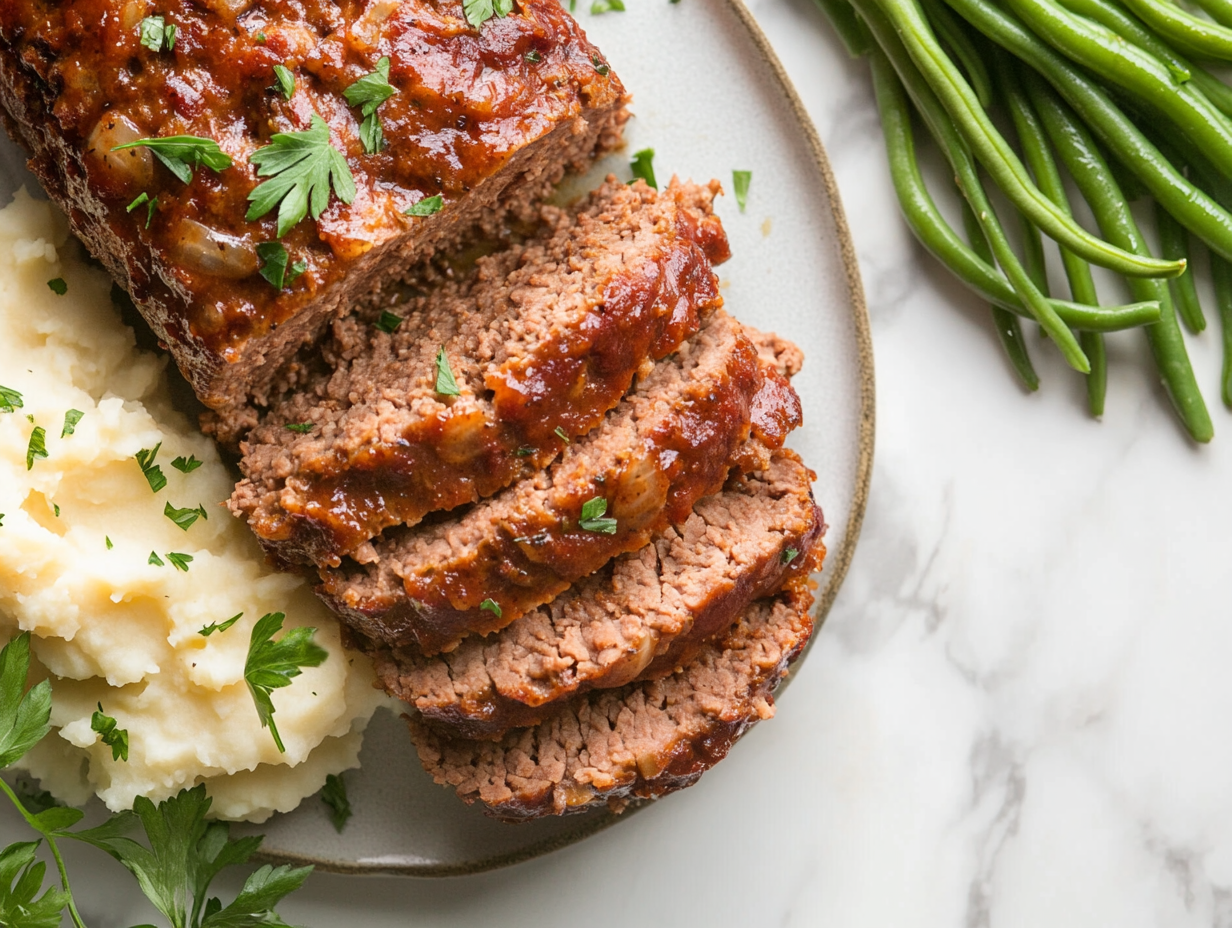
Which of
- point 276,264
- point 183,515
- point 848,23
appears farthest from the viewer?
point 848,23

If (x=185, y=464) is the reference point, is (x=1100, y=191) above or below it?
above

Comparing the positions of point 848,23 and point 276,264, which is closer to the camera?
point 276,264

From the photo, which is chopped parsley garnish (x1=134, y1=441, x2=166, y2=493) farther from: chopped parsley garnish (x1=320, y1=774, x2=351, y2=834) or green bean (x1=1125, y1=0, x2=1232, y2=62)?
green bean (x1=1125, y1=0, x2=1232, y2=62)

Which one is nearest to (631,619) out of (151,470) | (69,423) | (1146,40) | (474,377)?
(474,377)

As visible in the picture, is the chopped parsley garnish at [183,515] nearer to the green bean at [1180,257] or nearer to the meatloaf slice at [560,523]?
the meatloaf slice at [560,523]

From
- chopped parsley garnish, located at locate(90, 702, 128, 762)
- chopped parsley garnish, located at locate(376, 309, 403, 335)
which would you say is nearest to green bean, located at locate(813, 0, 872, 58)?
chopped parsley garnish, located at locate(376, 309, 403, 335)

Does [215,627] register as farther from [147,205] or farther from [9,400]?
[147,205]

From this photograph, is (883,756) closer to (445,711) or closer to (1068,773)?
(1068,773)
